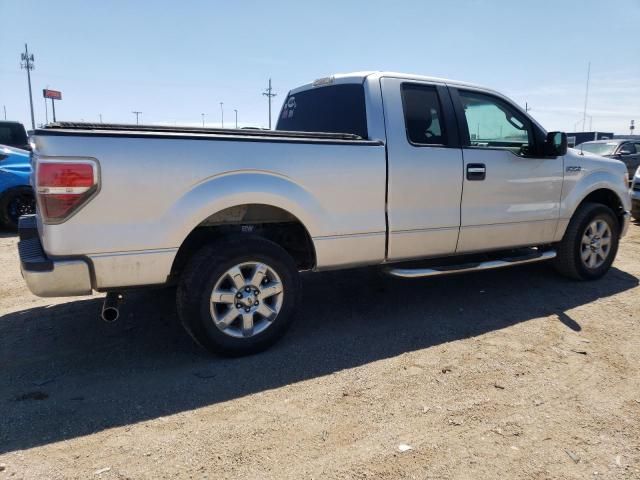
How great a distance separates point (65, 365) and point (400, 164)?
286cm

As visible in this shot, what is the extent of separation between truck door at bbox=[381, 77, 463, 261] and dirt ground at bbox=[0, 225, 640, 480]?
0.74m

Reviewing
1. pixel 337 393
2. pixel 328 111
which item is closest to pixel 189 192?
pixel 337 393

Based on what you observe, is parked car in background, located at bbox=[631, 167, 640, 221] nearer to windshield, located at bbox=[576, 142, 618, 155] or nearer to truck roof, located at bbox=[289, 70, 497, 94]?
windshield, located at bbox=[576, 142, 618, 155]

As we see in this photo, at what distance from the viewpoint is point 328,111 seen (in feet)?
14.8

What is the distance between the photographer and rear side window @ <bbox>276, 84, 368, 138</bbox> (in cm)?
415

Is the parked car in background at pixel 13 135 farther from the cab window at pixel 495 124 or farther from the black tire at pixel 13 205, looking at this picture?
the cab window at pixel 495 124

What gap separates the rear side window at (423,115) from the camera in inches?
162

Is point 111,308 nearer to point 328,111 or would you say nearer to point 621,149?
point 328,111

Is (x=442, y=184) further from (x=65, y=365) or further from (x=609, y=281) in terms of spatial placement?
(x=65, y=365)

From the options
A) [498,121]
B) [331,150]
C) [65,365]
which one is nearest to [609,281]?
[498,121]

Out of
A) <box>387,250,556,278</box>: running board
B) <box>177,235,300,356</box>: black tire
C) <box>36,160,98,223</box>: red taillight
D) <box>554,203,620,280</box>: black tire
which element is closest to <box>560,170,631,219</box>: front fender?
<box>554,203,620,280</box>: black tire

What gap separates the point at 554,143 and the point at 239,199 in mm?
3255

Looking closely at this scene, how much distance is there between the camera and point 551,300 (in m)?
4.86

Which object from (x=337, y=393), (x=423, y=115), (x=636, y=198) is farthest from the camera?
(x=636, y=198)
